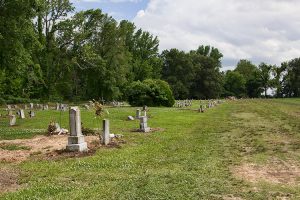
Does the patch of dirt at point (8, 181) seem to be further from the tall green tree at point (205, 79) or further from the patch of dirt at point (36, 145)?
the tall green tree at point (205, 79)

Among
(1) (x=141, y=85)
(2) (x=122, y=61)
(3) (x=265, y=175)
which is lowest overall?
(3) (x=265, y=175)

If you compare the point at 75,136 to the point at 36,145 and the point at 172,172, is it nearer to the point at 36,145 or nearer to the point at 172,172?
the point at 36,145

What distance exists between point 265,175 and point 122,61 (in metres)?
64.8

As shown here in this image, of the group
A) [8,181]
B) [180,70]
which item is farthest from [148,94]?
[180,70]

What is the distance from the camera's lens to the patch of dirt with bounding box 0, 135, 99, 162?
14.3 metres

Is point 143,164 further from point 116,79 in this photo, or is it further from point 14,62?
point 116,79

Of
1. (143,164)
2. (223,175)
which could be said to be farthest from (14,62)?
(223,175)

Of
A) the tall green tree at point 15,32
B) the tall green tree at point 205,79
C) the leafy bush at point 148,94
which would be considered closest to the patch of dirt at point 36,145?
the tall green tree at point 15,32

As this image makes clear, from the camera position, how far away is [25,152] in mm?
15289

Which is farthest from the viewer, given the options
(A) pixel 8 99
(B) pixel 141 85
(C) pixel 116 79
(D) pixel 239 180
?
(C) pixel 116 79

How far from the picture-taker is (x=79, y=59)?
68125 millimetres

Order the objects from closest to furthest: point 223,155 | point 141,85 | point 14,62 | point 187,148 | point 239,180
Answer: point 239,180, point 223,155, point 187,148, point 14,62, point 141,85

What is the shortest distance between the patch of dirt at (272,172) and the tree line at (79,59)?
57.7ft

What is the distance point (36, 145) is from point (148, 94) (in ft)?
114
